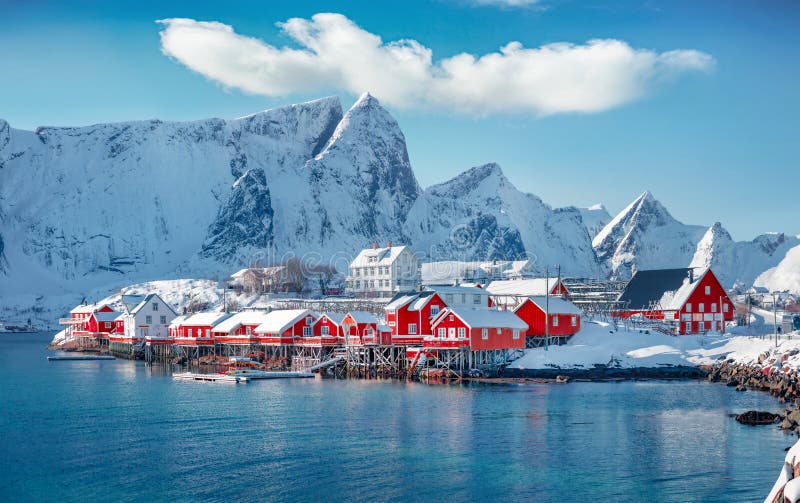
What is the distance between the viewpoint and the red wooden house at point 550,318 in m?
80.8

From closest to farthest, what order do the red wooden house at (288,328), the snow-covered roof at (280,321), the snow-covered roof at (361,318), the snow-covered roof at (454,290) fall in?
the snow-covered roof at (361,318), the snow-covered roof at (454,290), the red wooden house at (288,328), the snow-covered roof at (280,321)

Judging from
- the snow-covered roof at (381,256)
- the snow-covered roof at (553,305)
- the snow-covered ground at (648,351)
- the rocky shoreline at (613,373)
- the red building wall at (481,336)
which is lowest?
the rocky shoreline at (613,373)

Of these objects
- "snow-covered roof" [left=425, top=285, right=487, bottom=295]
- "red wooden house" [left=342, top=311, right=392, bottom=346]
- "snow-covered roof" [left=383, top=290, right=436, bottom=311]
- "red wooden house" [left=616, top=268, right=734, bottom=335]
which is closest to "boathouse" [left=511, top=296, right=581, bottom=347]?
"snow-covered roof" [left=425, top=285, right=487, bottom=295]

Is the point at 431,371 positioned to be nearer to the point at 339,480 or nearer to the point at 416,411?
the point at 416,411

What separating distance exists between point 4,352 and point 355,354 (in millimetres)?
76355

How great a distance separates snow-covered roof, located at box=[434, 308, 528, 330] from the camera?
240ft

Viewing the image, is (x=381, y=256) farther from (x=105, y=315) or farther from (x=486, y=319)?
(x=486, y=319)

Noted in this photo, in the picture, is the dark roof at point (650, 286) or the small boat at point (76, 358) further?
the small boat at point (76, 358)

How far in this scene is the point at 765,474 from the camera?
34.9m

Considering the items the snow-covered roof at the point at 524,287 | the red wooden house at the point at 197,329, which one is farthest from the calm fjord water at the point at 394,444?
the red wooden house at the point at 197,329

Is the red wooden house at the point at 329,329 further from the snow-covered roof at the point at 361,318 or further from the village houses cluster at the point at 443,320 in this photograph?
the snow-covered roof at the point at 361,318

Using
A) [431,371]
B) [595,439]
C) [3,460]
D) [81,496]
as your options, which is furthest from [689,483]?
[431,371]

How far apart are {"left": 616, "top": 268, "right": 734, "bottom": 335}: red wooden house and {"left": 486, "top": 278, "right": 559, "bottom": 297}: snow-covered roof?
9.43 m

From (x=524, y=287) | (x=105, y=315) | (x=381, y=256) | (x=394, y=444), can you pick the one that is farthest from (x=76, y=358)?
(x=394, y=444)
